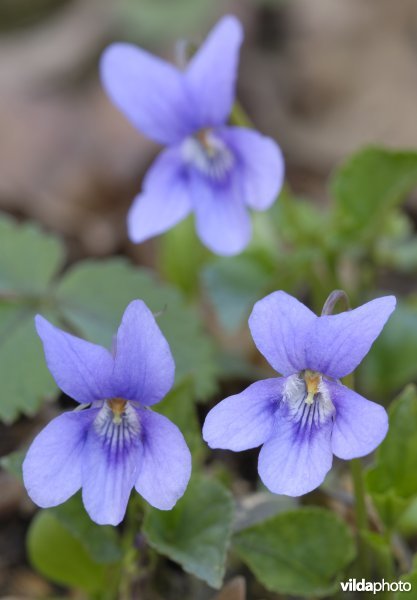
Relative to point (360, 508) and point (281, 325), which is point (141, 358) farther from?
point (360, 508)

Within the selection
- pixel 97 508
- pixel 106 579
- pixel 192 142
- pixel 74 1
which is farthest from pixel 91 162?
pixel 97 508

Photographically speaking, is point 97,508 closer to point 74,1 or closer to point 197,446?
point 197,446

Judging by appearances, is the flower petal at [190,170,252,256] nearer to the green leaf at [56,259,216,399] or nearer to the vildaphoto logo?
the green leaf at [56,259,216,399]

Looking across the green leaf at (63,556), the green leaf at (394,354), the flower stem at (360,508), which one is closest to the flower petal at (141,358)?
the flower stem at (360,508)

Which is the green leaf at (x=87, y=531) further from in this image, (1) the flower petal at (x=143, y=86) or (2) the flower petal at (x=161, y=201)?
(1) the flower petal at (x=143, y=86)

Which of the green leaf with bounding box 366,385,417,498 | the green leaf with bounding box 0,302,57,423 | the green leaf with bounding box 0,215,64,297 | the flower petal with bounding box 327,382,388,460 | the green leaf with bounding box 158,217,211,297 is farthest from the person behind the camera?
the green leaf with bounding box 158,217,211,297

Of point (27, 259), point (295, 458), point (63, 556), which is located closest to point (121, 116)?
point (27, 259)

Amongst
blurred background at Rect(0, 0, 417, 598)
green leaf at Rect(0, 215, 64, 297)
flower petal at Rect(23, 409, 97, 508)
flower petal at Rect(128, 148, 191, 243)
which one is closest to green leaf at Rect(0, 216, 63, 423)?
green leaf at Rect(0, 215, 64, 297)
